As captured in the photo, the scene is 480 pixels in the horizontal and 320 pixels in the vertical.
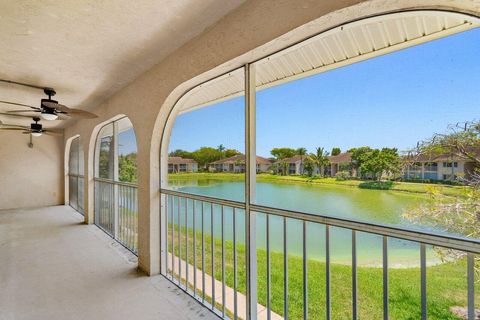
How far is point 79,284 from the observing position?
102 inches

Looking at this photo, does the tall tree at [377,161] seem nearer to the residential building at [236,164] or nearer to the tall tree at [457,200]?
the tall tree at [457,200]

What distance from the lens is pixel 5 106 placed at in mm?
4352

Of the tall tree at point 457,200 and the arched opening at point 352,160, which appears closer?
the tall tree at point 457,200

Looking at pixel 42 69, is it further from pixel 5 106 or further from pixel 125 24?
pixel 5 106

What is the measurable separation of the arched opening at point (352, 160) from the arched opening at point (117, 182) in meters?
1.81

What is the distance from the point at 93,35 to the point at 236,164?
5.02ft

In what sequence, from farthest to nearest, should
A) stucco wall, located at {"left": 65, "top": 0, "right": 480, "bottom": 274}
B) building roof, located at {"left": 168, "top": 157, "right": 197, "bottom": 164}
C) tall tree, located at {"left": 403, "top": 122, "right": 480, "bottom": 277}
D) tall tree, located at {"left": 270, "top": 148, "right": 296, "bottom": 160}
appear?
building roof, located at {"left": 168, "top": 157, "right": 197, "bottom": 164}, tall tree, located at {"left": 270, "top": 148, "right": 296, "bottom": 160}, stucco wall, located at {"left": 65, "top": 0, "right": 480, "bottom": 274}, tall tree, located at {"left": 403, "top": 122, "right": 480, "bottom": 277}

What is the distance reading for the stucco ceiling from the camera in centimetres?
165

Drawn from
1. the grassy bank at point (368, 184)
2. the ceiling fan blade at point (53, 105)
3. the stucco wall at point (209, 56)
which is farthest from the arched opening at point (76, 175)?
the grassy bank at point (368, 184)

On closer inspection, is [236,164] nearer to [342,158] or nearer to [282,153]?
[282,153]

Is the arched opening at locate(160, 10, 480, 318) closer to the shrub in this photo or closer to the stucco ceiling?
the shrub

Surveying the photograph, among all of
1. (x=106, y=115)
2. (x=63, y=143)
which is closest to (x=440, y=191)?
(x=106, y=115)

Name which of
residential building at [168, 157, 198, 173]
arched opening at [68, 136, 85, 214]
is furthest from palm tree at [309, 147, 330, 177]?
arched opening at [68, 136, 85, 214]

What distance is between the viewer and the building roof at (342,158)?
56.5 inches
